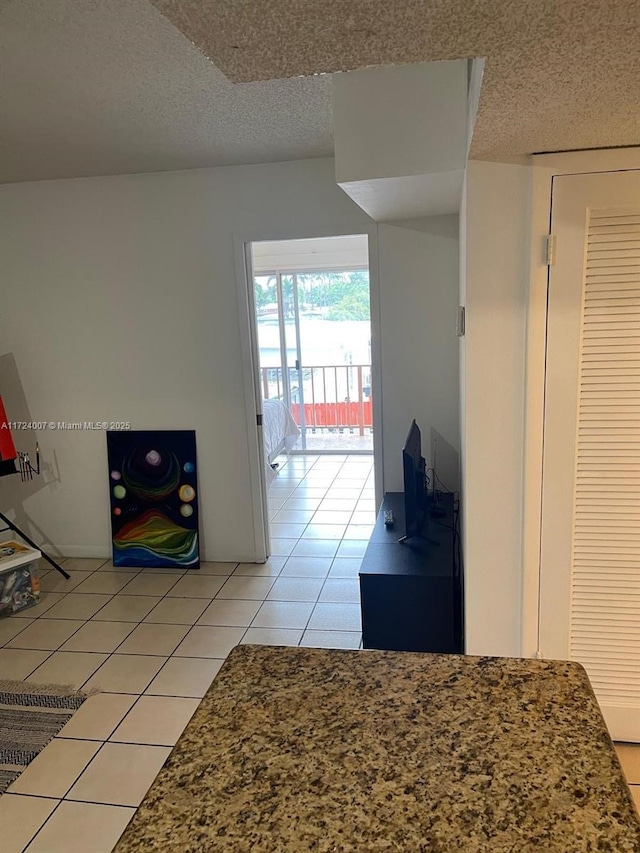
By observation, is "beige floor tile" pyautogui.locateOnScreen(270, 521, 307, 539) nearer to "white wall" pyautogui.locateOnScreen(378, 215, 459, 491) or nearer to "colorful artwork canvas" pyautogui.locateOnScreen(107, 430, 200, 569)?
"colorful artwork canvas" pyautogui.locateOnScreen(107, 430, 200, 569)

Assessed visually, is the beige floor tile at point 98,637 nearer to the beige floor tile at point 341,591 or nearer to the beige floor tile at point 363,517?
the beige floor tile at point 341,591

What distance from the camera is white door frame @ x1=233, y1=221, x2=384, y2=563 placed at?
3.41 metres

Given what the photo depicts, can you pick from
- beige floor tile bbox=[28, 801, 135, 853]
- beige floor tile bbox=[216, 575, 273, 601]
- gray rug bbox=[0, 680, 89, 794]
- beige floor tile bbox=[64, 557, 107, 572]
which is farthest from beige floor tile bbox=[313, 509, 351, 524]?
beige floor tile bbox=[28, 801, 135, 853]

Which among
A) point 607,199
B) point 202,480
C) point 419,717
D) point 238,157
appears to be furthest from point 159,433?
point 419,717

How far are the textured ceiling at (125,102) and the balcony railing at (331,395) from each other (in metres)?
3.65

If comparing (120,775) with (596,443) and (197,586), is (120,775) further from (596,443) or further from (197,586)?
(596,443)

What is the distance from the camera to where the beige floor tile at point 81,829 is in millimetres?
1883

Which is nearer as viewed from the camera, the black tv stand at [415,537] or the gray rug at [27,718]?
the gray rug at [27,718]

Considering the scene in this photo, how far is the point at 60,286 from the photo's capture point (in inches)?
150

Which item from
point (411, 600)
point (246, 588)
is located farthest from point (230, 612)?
point (411, 600)

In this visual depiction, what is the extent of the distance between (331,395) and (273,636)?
14.3ft

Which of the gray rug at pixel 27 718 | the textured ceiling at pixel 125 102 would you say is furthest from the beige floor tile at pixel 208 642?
the textured ceiling at pixel 125 102

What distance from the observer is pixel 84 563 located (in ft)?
13.3

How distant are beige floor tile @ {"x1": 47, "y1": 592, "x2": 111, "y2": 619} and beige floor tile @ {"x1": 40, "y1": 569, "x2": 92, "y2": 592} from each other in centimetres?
11
